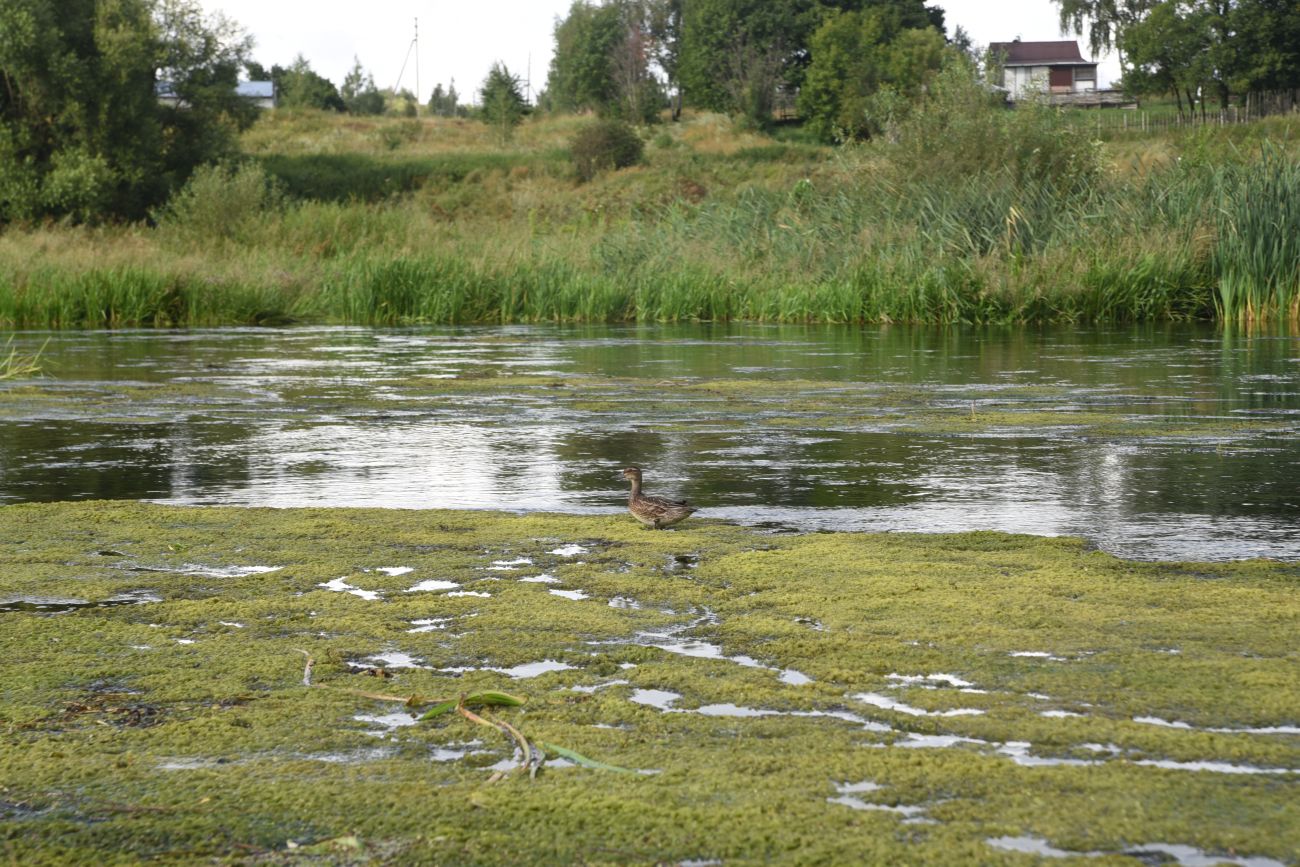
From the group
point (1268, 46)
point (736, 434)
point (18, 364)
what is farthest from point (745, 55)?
point (736, 434)

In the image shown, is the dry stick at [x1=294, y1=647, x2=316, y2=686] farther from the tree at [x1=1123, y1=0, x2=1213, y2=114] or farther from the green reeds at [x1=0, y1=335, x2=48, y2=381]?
the tree at [x1=1123, y1=0, x2=1213, y2=114]

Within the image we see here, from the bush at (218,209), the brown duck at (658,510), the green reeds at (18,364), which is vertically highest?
the bush at (218,209)

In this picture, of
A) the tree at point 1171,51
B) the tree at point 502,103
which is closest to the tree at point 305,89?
the tree at point 502,103

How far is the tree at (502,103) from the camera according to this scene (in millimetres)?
72188

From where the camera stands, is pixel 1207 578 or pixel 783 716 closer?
pixel 783 716

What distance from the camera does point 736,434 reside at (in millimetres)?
8891

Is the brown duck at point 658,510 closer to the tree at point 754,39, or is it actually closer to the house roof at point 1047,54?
the tree at point 754,39

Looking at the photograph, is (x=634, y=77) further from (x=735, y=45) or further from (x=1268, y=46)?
(x=1268, y=46)

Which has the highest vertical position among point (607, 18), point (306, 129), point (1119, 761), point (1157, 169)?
point (607, 18)

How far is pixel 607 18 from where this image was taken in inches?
3723

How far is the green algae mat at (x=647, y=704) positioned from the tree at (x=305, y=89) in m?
80.9

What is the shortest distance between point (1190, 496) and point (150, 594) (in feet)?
14.0

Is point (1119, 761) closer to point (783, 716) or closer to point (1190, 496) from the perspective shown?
point (783, 716)

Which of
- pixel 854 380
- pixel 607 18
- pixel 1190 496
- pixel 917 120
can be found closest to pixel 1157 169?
pixel 917 120
